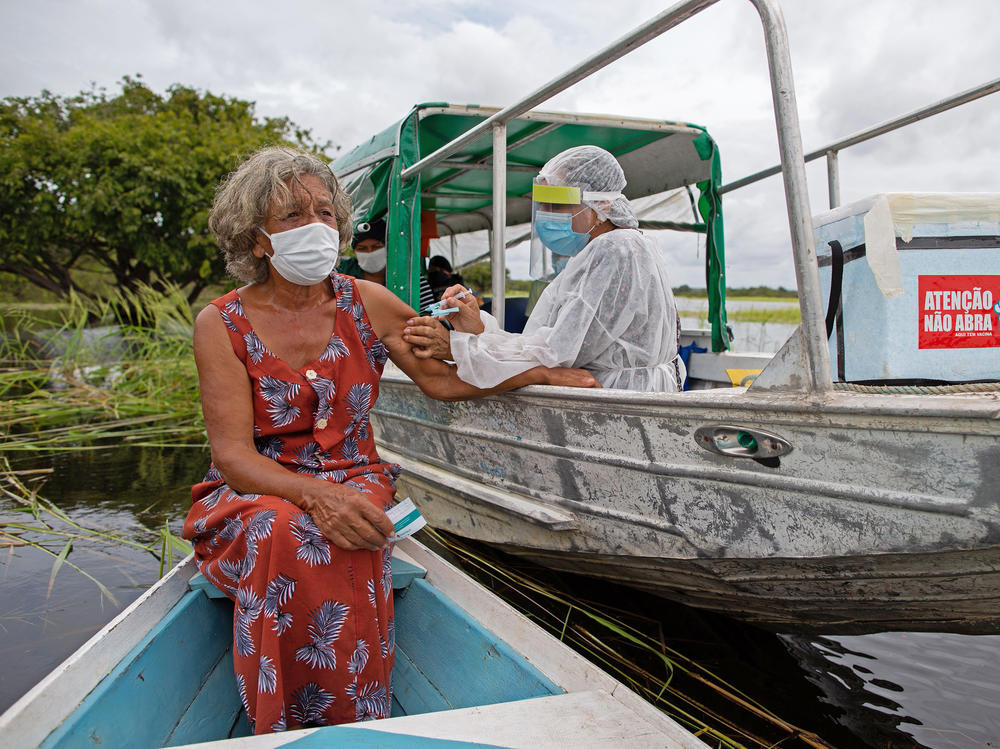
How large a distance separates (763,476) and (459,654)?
1040 mm

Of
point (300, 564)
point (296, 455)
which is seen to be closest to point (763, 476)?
point (300, 564)

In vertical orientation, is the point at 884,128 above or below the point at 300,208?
above

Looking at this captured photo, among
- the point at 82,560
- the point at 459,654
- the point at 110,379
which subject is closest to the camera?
the point at 459,654

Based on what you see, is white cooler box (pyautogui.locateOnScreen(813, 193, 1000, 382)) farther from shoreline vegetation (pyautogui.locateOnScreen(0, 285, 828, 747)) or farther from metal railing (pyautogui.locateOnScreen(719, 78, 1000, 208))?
shoreline vegetation (pyautogui.locateOnScreen(0, 285, 828, 747))

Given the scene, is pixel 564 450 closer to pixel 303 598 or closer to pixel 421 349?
pixel 421 349

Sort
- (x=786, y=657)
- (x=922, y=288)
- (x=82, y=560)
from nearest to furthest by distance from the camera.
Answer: (x=922, y=288), (x=786, y=657), (x=82, y=560)

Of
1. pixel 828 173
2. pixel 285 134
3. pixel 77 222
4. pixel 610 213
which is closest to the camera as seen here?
pixel 610 213

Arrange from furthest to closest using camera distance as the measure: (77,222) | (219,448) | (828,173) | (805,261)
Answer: (77,222)
(828,173)
(219,448)
(805,261)

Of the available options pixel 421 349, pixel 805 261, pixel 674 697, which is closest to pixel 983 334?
pixel 805 261

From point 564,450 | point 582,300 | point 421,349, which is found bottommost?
point 564,450

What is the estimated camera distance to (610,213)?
101 inches

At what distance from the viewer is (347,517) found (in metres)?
1.75

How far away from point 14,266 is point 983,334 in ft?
70.5

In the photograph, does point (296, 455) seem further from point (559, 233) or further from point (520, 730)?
point (559, 233)
